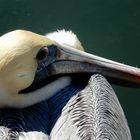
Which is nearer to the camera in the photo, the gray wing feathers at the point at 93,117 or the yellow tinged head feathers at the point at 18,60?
the gray wing feathers at the point at 93,117

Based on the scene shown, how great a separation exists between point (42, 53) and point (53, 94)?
283 millimetres

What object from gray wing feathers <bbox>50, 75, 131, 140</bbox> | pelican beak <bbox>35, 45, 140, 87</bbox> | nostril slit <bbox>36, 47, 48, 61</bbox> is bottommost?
gray wing feathers <bbox>50, 75, 131, 140</bbox>

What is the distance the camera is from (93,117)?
404 cm

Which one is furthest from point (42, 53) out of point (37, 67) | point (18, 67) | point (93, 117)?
point (93, 117)

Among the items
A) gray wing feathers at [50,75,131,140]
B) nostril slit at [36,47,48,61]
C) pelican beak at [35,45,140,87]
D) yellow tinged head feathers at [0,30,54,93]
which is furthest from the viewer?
pelican beak at [35,45,140,87]

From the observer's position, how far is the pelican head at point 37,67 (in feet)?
13.4

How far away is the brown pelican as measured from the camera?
398 centimetres

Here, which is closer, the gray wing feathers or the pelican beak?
the gray wing feathers

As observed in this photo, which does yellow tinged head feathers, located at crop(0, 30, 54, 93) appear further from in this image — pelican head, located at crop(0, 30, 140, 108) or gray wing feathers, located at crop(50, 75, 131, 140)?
gray wing feathers, located at crop(50, 75, 131, 140)

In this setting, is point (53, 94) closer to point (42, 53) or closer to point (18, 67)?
point (42, 53)

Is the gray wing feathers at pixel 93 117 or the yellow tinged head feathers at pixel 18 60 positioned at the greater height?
the yellow tinged head feathers at pixel 18 60

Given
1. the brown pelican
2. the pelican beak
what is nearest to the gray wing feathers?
the brown pelican

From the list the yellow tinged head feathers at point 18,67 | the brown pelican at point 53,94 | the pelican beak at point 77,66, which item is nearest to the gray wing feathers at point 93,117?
the brown pelican at point 53,94

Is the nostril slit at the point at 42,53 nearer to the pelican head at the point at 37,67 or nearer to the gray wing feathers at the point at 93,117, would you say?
the pelican head at the point at 37,67
